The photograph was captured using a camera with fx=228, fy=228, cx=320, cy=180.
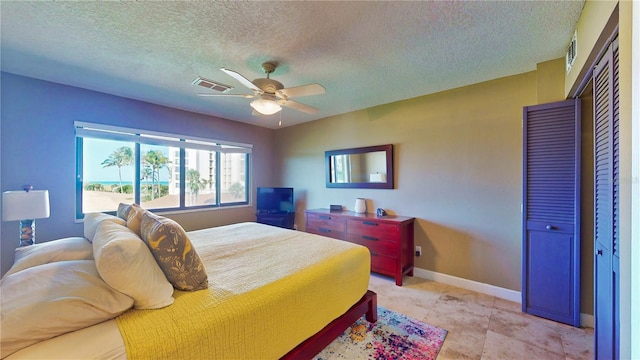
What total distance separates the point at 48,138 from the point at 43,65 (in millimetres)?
852

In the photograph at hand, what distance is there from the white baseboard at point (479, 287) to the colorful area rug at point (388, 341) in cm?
108

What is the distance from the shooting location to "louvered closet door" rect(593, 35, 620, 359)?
122 cm

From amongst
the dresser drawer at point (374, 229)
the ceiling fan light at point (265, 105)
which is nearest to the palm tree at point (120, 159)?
the ceiling fan light at point (265, 105)

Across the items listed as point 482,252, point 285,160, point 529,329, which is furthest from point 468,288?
point 285,160

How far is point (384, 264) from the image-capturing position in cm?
310

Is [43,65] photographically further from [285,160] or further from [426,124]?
[426,124]

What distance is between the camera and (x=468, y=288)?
283 cm

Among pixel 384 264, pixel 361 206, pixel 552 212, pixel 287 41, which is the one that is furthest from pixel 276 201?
pixel 552 212

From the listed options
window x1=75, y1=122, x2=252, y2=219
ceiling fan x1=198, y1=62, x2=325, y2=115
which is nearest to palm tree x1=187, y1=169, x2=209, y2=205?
window x1=75, y1=122, x2=252, y2=219

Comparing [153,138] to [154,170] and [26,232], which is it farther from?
[26,232]

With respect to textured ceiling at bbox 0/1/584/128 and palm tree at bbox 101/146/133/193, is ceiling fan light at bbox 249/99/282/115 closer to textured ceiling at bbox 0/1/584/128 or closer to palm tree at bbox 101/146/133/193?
textured ceiling at bbox 0/1/584/128

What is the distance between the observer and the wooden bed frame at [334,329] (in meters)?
1.48

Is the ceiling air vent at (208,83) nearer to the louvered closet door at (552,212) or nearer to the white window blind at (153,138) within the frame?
the white window blind at (153,138)

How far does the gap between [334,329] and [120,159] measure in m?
3.72
